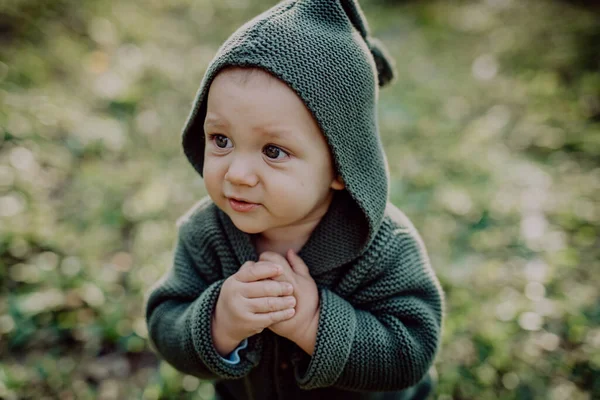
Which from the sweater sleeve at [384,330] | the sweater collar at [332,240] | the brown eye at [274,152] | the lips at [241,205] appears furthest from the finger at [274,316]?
the brown eye at [274,152]

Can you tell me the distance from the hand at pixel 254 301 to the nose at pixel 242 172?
0.92 ft

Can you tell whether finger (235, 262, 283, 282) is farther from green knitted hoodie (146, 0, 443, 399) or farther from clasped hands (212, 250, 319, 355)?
green knitted hoodie (146, 0, 443, 399)

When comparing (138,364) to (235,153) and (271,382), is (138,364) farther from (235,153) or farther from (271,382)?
(235,153)

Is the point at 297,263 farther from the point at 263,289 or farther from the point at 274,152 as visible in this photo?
the point at 274,152

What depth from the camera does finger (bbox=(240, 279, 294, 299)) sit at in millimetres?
1458

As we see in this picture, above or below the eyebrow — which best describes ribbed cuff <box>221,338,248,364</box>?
below

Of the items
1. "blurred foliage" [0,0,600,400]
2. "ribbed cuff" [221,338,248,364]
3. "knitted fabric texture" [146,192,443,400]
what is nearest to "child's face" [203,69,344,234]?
"knitted fabric texture" [146,192,443,400]

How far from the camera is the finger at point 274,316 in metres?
1.46

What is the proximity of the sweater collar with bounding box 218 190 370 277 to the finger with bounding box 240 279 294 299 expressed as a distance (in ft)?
0.63

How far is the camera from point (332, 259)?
162 cm

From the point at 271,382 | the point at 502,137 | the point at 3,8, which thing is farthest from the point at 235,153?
the point at 3,8

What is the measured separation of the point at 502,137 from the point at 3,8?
5381 mm

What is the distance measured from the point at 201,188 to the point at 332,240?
2356 mm

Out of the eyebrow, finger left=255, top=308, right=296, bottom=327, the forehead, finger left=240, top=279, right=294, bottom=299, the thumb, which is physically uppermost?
the forehead
